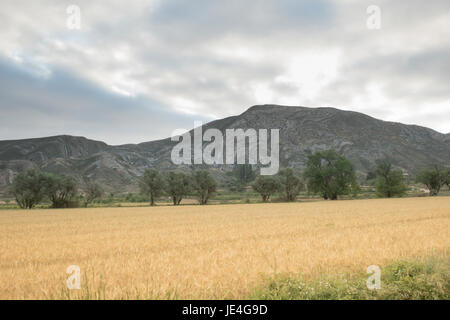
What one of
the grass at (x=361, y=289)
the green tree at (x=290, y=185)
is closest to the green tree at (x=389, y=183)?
the green tree at (x=290, y=185)

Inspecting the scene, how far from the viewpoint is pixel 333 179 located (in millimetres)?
93188

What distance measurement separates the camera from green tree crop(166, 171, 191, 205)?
85.8 m

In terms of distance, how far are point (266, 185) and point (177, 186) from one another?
2842cm

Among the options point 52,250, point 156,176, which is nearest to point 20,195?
point 156,176

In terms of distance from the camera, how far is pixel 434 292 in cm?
661

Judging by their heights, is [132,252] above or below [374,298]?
below

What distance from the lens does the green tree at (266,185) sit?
295 feet

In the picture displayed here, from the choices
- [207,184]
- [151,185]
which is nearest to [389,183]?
[207,184]

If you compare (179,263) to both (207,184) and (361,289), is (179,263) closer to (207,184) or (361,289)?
(361,289)

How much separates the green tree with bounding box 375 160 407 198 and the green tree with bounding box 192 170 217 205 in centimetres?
5681

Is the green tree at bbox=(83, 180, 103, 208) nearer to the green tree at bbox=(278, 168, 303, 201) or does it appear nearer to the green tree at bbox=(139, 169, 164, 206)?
the green tree at bbox=(139, 169, 164, 206)

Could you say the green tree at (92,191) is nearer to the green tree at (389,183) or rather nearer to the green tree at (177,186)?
the green tree at (177,186)
